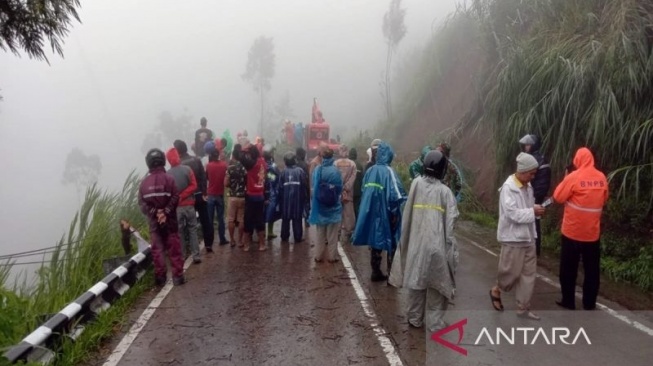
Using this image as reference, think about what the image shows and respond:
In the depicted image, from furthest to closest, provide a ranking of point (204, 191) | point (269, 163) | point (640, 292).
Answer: point (269, 163), point (204, 191), point (640, 292)

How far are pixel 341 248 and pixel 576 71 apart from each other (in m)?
5.25

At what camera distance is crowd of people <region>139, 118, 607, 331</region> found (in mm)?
5352

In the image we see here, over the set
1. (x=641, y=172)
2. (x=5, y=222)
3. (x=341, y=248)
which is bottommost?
(x=5, y=222)

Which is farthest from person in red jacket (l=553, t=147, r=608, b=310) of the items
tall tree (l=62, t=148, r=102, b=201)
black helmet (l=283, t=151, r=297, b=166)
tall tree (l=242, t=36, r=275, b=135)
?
tall tree (l=62, t=148, r=102, b=201)

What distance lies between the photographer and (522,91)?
35.3 ft

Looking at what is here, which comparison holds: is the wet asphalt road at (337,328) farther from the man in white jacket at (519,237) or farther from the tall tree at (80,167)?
the tall tree at (80,167)

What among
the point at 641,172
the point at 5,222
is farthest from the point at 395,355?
the point at 5,222

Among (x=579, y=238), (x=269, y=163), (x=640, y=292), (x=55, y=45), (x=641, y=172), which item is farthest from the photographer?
(x=269, y=163)

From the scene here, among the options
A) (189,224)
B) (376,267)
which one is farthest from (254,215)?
(376,267)

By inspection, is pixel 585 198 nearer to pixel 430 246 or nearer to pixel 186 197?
pixel 430 246

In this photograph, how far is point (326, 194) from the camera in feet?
26.8

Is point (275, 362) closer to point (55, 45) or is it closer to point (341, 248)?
point (55, 45)

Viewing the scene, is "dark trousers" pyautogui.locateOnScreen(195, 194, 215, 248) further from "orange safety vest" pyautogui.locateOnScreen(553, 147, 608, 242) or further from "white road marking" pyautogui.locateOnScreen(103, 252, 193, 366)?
"orange safety vest" pyautogui.locateOnScreen(553, 147, 608, 242)

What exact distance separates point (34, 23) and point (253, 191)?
537 centimetres
